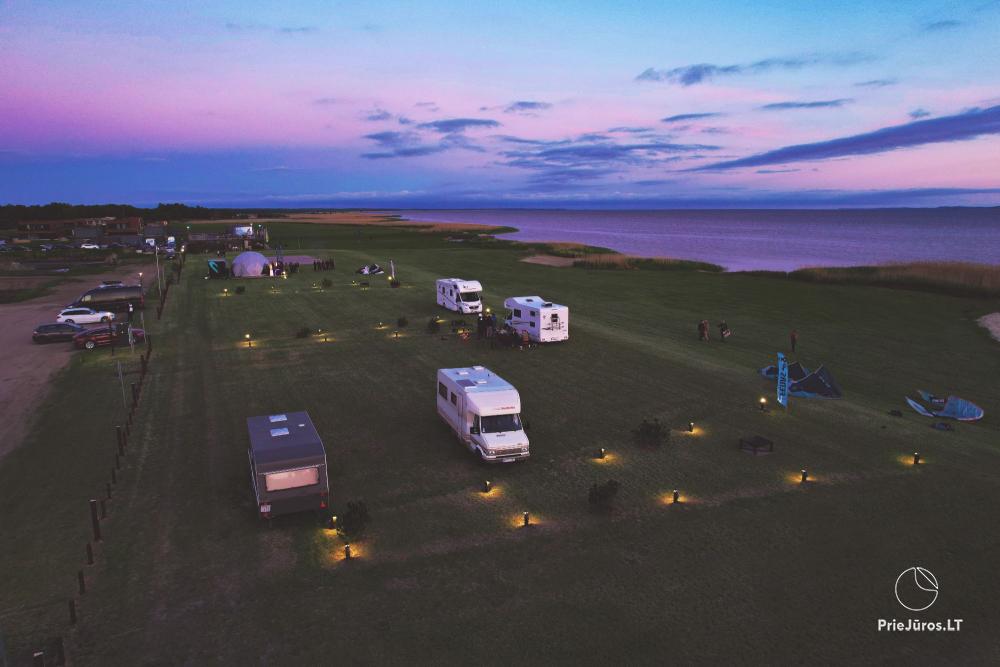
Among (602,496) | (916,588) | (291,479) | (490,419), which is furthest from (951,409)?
(291,479)

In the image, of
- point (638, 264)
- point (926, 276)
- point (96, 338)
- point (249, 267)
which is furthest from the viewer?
point (638, 264)

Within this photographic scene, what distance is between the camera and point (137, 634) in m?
12.2

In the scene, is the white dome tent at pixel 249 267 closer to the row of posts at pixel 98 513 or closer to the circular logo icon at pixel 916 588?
the row of posts at pixel 98 513

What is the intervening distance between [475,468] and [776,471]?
9918 millimetres

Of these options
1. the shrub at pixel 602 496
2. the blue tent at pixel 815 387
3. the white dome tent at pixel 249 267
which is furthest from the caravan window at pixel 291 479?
the white dome tent at pixel 249 267

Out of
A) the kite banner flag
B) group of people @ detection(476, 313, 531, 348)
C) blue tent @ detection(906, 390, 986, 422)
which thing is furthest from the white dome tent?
blue tent @ detection(906, 390, 986, 422)

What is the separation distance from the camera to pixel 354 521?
1566 centimetres

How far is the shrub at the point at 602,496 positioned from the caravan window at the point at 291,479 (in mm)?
7728

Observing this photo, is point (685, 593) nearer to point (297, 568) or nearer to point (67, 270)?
point (297, 568)

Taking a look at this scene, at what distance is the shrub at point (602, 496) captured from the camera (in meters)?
17.1

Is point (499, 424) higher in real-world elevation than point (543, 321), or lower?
lower

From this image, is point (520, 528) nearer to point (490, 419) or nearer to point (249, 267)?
point (490, 419)

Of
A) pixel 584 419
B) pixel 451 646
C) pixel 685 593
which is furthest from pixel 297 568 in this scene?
pixel 584 419

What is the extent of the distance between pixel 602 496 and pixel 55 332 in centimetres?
3670
